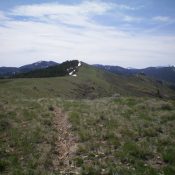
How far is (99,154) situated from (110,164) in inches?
60.0

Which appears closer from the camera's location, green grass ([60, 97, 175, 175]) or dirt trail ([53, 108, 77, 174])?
green grass ([60, 97, 175, 175])

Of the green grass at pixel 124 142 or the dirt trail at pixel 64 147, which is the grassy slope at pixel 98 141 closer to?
the green grass at pixel 124 142

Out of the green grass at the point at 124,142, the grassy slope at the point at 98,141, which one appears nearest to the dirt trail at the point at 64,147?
the grassy slope at the point at 98,141

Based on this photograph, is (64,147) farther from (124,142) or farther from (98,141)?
(124,142)

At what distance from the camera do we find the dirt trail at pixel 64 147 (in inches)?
493

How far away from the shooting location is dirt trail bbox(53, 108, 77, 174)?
41.1ft

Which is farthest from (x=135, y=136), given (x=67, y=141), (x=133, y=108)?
(x=133, y=108)

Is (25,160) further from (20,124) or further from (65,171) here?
(20,124)

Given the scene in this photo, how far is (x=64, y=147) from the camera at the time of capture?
1541cm

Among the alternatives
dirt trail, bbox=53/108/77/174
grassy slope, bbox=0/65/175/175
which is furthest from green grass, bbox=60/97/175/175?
dirt trail, bbox=53/108/77/174

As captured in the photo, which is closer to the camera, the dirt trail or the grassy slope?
the grassy slope

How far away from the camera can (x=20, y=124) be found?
1964 cm

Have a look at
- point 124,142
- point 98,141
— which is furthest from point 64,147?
point 124,142

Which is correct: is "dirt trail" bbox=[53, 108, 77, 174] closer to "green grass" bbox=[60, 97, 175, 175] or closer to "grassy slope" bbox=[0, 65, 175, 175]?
"grassy slope" bbox=[0, 65, 175, 175]
